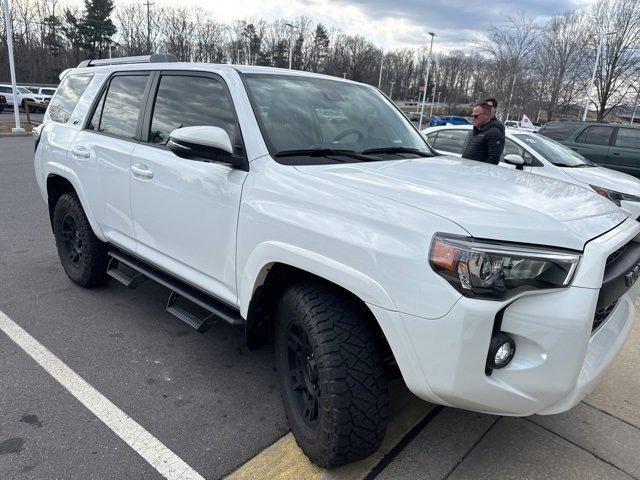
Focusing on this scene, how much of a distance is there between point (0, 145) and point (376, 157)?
1633 cm

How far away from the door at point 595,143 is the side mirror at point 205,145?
1071 centimetres

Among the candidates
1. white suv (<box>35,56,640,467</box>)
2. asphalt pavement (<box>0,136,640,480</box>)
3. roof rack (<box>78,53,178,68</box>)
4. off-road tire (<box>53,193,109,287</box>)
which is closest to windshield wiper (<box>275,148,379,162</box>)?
white suv (<box>35,56,640,467</box>)

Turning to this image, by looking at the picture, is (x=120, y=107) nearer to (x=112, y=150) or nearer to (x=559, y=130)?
(x=112, y=150)

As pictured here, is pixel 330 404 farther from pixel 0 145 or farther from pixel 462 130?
pixel 0 145

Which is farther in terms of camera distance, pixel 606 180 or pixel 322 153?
pixel 606 180

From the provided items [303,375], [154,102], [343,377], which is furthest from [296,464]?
[154,102]

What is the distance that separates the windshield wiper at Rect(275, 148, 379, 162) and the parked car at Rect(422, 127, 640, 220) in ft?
11.3

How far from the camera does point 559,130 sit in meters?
11.5

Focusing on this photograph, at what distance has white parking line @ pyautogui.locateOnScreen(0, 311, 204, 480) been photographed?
2.34 m

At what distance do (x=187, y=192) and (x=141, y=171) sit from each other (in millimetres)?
582

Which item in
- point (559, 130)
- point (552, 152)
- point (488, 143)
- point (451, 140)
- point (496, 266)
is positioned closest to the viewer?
point (496, 266)

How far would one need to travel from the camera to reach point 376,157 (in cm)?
291

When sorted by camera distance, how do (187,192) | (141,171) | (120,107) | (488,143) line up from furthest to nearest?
(488,143) → (120,107) → (141,171) → (187,192)

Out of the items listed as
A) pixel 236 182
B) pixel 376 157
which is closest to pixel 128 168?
pixel 236 182
